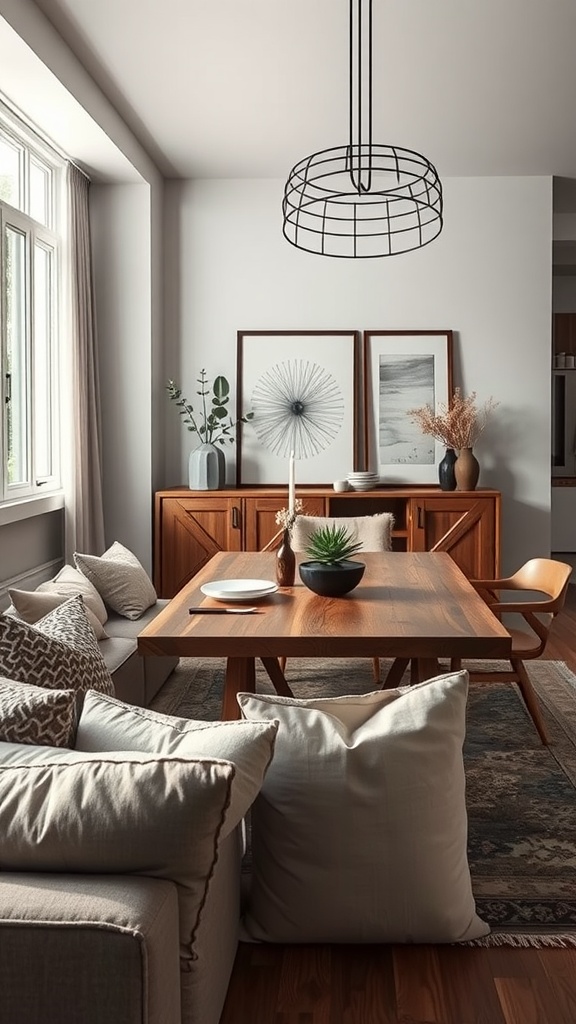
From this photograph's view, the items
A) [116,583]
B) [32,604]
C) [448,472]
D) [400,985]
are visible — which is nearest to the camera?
[400,985]

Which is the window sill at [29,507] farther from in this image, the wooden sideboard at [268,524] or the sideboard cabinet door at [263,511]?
the sideboard cabinet door at [263,511]

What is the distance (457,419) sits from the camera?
611 centimetres

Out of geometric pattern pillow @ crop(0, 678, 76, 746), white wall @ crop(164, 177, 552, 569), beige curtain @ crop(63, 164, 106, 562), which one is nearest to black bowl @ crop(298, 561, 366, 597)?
geometric pattern pillow @ crop(0, 678, 76, 746)

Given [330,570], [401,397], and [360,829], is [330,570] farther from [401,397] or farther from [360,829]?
[401,397]

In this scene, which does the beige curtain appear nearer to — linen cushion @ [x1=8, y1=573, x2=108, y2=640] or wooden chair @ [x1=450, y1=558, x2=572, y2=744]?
linen cushion @ [x1=8, y1=573, x2=108, y2=640]

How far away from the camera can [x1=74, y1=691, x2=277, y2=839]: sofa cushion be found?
1.68 m

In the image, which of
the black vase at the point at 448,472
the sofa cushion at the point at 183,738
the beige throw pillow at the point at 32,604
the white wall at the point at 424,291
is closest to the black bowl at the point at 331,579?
the beige throw pillow at the point at 32,604

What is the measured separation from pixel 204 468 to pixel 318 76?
2.41m

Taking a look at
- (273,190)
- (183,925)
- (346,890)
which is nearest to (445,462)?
(273,190)

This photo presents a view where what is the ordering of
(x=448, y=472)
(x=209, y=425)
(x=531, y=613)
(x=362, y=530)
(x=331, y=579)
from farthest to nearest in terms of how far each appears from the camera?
(x=209, y=425), (x=448, y=472), (x=362, y=530), (x=531, y=613), (x=331, y=579)

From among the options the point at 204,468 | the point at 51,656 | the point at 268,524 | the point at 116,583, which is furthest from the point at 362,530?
the point at 51,656

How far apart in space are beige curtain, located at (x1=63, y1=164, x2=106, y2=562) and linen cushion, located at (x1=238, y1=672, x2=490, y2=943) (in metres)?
3.55

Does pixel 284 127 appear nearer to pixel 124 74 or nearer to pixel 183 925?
pixel 124 74

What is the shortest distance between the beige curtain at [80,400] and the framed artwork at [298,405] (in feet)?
3.60
